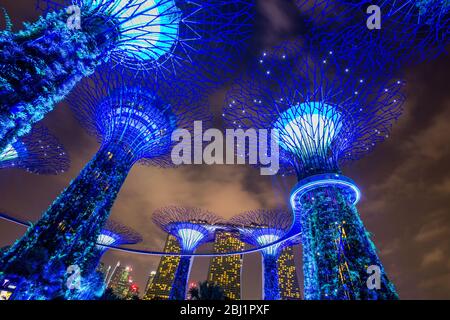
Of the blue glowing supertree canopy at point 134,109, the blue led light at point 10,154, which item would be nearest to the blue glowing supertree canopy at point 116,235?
the blue led light at point 10,154

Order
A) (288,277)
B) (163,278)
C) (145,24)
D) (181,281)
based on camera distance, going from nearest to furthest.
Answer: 1. (145,24)
2. (181,281)
3. (288,277)
4. (163,278)

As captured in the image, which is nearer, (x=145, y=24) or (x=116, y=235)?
(x=145, y=24)

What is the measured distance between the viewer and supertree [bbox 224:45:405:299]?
11.4m

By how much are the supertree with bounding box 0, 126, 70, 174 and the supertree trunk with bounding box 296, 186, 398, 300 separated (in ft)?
74.9

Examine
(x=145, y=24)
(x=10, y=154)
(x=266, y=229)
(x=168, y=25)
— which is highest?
(x=168, y=25)

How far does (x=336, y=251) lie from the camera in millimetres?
11633

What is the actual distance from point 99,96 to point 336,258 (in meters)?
16.0

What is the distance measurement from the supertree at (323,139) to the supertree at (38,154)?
696 inches

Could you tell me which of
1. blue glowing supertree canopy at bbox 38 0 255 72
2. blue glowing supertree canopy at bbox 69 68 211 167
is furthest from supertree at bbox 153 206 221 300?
blue glowing supertree canopy at bbox 38 0 255 72

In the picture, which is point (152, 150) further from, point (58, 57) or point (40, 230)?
point (58, 57)

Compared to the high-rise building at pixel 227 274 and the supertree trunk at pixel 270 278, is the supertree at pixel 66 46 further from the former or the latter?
the high-rise building at pixel 227 274

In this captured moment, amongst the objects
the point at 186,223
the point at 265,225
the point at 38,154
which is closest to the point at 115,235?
the point at 186,223

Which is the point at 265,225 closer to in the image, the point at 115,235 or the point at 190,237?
the point at 190,237

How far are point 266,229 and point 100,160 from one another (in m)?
19.1
